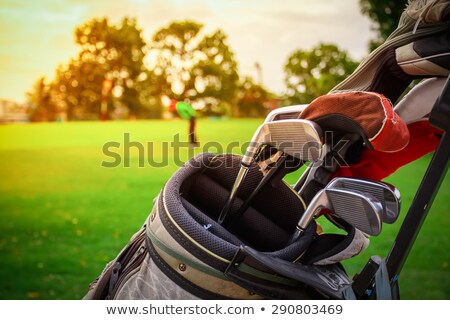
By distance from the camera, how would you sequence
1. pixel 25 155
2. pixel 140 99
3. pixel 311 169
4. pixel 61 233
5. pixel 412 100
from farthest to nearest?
pixel 25 155 < pixel 140 99 < pixel 61 233 < pixel 311 169 < pixel 412 100

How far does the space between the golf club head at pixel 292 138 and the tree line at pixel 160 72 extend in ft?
6.38

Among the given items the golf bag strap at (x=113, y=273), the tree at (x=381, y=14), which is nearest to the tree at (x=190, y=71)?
the tree at (x=381, y=14)

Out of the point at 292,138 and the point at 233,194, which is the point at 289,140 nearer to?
the point at 292,138

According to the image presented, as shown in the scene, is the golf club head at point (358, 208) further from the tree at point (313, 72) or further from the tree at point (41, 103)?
the tree at point (41, 103)

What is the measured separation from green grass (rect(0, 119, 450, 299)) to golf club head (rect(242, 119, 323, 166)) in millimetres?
1129

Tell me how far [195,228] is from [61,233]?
1807 mm

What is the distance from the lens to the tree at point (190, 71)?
140 inches

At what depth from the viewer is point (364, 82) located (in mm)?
1188

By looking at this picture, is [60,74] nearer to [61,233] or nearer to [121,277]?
[61,233]

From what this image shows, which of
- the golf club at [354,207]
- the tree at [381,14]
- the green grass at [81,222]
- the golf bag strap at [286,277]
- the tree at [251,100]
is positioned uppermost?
the tree at [381,14]

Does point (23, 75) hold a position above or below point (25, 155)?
above

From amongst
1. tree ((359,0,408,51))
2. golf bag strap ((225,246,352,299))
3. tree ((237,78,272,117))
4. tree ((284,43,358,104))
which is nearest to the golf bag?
golf bag strap ((225,246,352,299))

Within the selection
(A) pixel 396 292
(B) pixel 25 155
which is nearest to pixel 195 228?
(A) pixel 396 292

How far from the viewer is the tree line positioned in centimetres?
331
